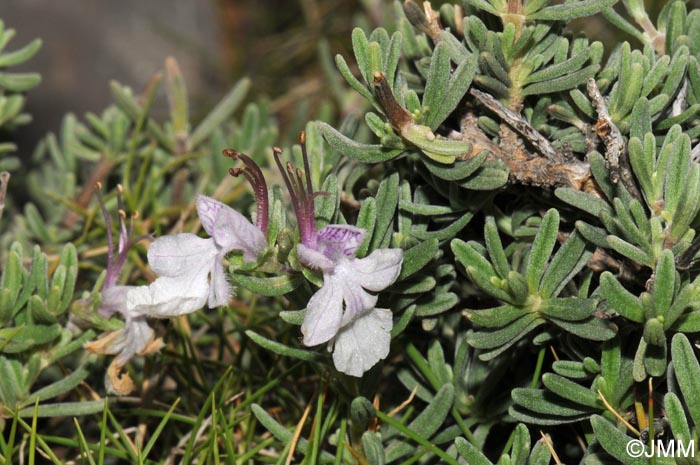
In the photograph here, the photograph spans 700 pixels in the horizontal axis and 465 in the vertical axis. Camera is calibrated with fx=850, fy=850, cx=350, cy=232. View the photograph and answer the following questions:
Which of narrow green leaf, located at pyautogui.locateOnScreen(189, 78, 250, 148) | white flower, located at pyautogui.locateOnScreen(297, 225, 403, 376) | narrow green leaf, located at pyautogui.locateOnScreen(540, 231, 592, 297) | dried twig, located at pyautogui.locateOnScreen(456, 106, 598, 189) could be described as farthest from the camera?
narrow green leaf, located at pyautogui.locateOnScreen(189, 78, 250, 148)

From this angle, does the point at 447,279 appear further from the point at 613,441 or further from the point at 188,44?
the point at 188,44

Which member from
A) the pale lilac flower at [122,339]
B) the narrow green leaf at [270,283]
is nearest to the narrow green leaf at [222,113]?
the pale lilac flower at [122,339]

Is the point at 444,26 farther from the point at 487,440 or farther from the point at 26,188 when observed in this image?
the point at 26,188

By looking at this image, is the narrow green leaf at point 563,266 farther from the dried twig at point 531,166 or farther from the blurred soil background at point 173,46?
the blurred soil background at point 173,46

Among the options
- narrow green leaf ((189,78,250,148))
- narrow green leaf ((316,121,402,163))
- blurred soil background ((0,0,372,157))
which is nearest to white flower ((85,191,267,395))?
narrow green leaf ((316,121,402,163))

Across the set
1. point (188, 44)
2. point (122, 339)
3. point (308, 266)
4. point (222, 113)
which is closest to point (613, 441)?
point (308, 266)

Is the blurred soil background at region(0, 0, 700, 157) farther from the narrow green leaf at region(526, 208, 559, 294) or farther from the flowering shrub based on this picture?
the narrow green leaf at region(526, 208, 559, 294)

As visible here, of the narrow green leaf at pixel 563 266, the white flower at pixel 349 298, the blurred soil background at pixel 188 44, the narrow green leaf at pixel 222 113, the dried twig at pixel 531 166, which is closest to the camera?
the white flower at pixel 349 298
